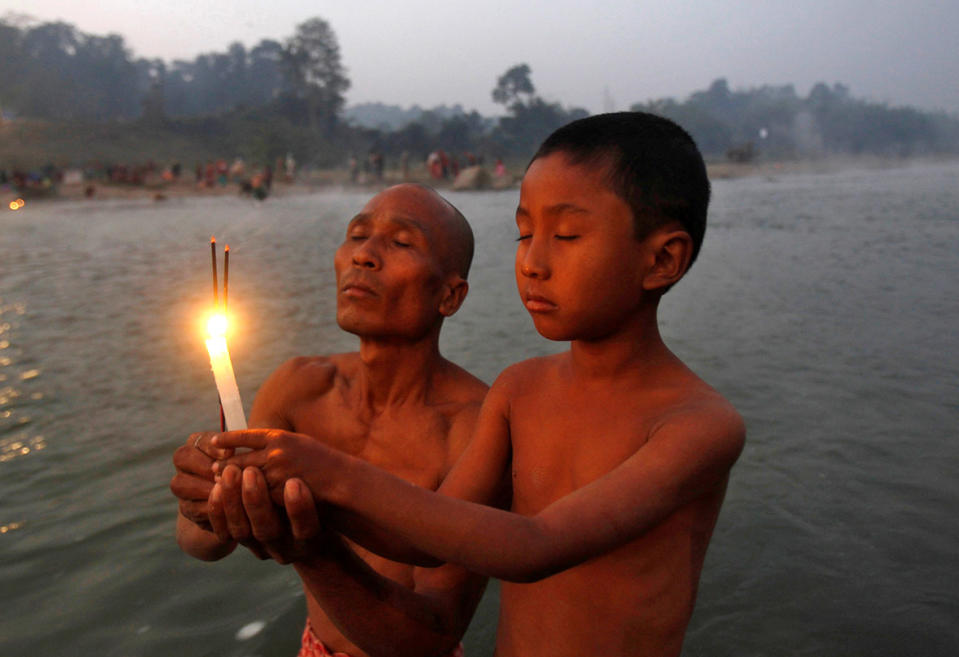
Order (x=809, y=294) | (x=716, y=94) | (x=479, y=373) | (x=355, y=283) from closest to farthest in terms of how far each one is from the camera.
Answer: (x=355, y=283)
(x=479, y=373)
(x=809, y=294)
(x=716, y=94)

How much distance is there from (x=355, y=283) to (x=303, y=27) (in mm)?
77209

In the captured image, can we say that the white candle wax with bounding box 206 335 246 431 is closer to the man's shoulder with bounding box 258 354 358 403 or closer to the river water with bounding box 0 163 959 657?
the man's shoulder with bounding box 258 354 358 403

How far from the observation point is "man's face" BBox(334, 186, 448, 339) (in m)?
2.62

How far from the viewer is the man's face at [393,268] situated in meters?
2.62

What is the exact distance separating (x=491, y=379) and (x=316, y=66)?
71.4 m

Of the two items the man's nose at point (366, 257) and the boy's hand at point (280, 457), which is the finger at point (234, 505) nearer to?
the boy's hand at point (280, 457)

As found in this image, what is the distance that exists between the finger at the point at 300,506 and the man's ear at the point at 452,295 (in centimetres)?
138

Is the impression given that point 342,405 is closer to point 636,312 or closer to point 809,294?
point 636,312

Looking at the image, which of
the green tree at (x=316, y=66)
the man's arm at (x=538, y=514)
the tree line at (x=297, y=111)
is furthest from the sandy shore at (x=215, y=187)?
the man's arm at (x=538, y=514)

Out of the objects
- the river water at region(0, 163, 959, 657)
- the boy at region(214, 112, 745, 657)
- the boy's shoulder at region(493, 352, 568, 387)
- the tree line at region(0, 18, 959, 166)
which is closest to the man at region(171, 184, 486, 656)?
the boy at region(214, 112, 745, 657)

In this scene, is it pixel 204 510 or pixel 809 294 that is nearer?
pixel 204 510

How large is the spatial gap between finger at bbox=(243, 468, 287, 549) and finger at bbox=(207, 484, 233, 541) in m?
0.05

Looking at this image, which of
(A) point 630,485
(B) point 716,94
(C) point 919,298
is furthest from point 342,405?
(B) point 716,94

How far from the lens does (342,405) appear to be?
2879 millimetres
